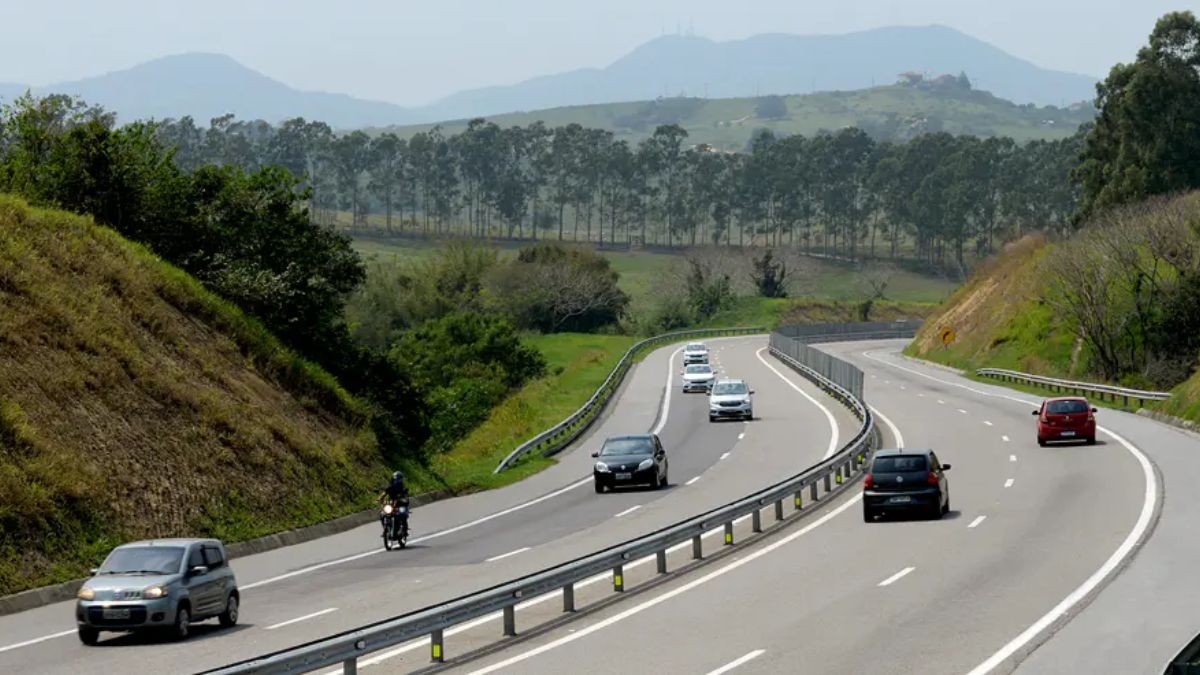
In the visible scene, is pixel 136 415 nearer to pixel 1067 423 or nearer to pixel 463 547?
Result: pixel 463 547

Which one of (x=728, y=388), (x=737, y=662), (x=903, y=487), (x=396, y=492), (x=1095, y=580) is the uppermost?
(x=737, y=662)

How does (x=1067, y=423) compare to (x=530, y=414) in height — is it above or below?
above

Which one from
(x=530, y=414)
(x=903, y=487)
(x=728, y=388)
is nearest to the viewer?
(x=903, y=487)

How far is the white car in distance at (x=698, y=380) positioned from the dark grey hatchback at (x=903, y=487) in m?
46.2

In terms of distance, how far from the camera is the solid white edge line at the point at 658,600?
1838 cm

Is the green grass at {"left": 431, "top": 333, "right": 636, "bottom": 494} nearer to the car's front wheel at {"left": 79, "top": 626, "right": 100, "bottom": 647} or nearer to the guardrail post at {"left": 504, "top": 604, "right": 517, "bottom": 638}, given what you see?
the car's front wheel at {"left": 79, "top": 626, "right": 100, "bottom": 647}

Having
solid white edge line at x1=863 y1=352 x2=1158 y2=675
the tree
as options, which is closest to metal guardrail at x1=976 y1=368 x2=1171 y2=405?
solid white edge line at x1=863 y1=352 x2=1158 y2=675

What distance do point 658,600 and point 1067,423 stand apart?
28.7m

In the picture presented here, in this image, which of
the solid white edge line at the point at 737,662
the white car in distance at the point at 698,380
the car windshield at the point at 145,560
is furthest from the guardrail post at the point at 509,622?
the white car in distance at the point at 698,380

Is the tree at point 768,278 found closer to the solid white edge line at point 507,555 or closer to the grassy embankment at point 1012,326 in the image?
the grassy embankment at point 1012,326

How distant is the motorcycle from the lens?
32.8 metres

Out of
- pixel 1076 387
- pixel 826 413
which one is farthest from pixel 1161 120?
pixel 826 413

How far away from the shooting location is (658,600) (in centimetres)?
2317

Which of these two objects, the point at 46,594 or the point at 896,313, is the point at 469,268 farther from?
the point at 46,594
